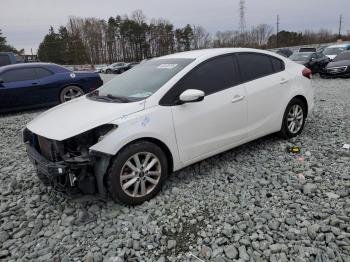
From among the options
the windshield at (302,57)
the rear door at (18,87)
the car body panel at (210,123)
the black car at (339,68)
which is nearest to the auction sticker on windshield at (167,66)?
the car body panel at (210,123)

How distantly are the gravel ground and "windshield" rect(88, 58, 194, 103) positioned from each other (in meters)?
1.16

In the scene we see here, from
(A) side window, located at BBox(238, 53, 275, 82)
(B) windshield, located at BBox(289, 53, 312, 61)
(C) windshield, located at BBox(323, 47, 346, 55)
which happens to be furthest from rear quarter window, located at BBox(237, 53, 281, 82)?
(C) windshield, located at BBox(323, 47, 346, 55)

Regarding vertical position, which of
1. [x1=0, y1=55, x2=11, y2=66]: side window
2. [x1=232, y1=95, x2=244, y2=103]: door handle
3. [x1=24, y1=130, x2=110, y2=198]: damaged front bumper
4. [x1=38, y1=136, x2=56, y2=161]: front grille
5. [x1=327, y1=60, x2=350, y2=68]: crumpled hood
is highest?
[x1=0, y1=55, x2=11, y2=66]: side window

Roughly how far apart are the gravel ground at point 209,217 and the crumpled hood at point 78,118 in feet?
2.58

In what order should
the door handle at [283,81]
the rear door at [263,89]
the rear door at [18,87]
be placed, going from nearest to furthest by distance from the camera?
the rear door at [263,89] → the door handle at [283,81] → the rear door at [18,87]

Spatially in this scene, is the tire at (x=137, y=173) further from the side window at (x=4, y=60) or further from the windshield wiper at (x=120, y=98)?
the side window at (x=4, y=60)

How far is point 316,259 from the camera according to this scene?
2.53m

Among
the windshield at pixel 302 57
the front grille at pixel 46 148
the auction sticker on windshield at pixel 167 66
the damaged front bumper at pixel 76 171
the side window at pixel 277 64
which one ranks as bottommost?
the windshield at pixel 302 57

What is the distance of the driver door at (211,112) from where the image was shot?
373cm

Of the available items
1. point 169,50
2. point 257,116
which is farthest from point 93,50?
point 257,116

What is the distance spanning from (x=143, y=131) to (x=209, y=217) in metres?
1.10

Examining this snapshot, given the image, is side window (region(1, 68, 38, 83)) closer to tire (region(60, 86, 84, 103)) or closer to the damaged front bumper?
tire (region(60, 86, 84, 103))

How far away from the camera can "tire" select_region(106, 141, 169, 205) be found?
327 centimetres

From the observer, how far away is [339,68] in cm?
1475
